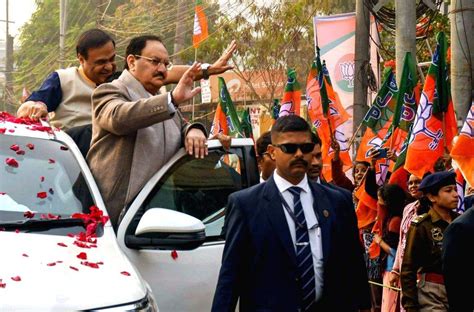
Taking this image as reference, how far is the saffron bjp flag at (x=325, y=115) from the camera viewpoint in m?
11.4

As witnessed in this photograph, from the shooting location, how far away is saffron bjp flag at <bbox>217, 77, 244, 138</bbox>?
12453mm

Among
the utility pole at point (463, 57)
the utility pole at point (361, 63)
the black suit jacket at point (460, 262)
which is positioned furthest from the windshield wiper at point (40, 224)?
the utility pole at point (361, 63)

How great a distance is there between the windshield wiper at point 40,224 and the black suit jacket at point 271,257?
756mm

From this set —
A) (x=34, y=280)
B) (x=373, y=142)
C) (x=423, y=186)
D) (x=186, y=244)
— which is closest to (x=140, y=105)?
(x=186, y=244)

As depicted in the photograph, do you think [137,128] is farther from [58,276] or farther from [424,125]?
[424,125]

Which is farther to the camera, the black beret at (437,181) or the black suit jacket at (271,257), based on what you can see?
the black beret at (437,181)

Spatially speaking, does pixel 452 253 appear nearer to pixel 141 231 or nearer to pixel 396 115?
pixel 141 231

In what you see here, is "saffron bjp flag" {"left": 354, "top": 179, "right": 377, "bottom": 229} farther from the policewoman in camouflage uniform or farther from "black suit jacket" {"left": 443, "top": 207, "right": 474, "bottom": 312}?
"black suit jacket" {"left": 443, "top": 207, "right": 474, "bottom": 312}

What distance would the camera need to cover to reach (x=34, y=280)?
3.92 m

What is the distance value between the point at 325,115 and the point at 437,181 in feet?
16.2

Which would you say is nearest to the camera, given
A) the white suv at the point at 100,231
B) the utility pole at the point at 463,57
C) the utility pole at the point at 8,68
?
the white suv at the point at 100,231

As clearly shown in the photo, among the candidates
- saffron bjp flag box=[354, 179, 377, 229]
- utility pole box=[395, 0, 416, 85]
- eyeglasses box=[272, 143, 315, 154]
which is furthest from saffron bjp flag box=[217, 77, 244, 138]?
eyeglasses box=[272, 143, 315, 154]

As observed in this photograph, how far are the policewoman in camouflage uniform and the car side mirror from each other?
2353mm

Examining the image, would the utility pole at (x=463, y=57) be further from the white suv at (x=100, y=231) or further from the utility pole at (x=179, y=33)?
the utility pole at (x=179, y=33)
